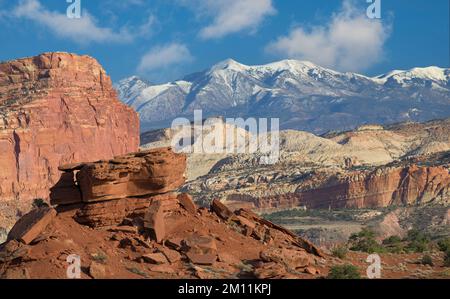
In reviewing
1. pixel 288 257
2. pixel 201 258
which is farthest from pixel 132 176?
pixel 288 257

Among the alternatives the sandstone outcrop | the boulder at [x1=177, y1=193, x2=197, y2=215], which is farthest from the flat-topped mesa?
the boulder at [x1=177, y1=193, x2=197, y2=215]

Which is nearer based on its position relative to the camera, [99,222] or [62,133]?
[99,222]

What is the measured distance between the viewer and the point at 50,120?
124375mm

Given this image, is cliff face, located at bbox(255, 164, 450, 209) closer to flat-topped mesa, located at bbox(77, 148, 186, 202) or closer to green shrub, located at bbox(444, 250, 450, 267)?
green shrub, located at bbox(444, 250, 450, 267)

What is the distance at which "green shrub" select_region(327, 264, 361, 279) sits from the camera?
100 ft

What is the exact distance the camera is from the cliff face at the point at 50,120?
119m

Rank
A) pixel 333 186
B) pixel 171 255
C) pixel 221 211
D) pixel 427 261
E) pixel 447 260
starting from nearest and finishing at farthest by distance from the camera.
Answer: pixel 171 255 < pixel 221 211 < pixel 427 261 < pixel 447 260 < pixel 333 186

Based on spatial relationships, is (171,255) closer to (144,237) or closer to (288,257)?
(144,237)

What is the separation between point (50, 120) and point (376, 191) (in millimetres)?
47149

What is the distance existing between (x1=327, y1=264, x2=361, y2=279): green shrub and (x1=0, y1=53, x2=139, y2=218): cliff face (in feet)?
287

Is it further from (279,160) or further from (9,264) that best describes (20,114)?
(9,264)

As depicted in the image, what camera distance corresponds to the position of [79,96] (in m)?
129

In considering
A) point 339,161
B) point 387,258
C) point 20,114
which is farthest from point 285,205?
point 387,258
